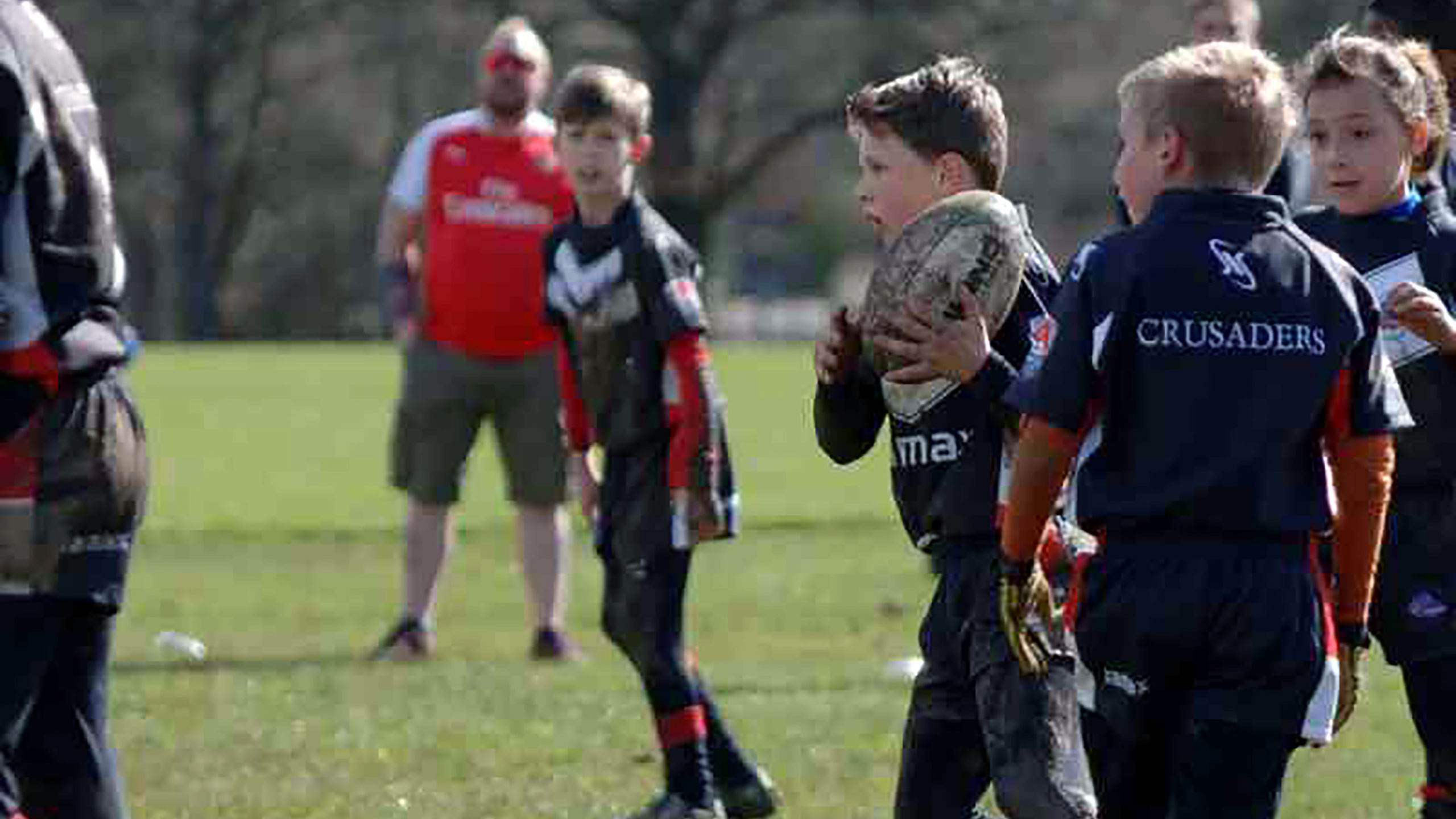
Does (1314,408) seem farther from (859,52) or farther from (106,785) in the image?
(859,52)

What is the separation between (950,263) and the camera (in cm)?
490

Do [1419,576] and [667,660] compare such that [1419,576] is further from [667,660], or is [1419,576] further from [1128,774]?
[667,660]

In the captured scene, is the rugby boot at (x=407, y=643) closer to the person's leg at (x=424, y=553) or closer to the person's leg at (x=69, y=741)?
the person's leg at (x=424, y=553)

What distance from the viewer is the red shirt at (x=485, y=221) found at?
11.0m

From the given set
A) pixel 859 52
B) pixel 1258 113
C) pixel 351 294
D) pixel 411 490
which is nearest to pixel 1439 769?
pixel 1258 113

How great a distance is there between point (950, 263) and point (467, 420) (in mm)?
6403

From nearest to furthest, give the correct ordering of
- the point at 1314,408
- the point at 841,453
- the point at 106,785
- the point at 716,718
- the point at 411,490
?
1. the point at 1314,408
2. the point at 106,785
3. the point at 841,453
4. the point at 716,718
5. the point at 411,490

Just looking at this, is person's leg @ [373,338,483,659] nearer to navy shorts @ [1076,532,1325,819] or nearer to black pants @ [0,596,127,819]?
black pants @ [0,596,127,819]

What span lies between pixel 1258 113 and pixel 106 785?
233 centimetres

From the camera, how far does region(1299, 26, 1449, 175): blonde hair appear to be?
5.43 m

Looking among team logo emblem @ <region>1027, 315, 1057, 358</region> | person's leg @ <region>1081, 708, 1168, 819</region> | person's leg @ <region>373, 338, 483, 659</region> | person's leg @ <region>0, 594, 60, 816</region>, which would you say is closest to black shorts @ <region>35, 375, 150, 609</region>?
person's leg @ <region>0, 594, 60, 816</region>

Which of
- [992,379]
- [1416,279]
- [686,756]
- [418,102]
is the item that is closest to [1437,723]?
[1416,279]

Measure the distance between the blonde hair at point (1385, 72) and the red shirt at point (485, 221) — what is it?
5701 millimetres

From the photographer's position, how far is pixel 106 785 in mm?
4977
